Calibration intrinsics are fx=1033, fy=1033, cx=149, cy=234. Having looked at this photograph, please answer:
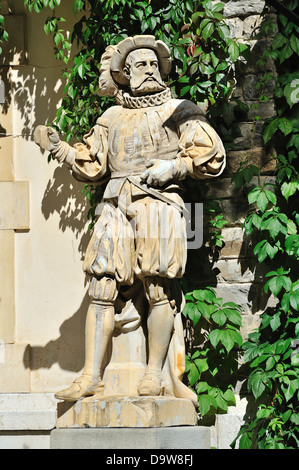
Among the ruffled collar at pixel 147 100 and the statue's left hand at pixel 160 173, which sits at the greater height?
the ruffled collar at pixel 147 100

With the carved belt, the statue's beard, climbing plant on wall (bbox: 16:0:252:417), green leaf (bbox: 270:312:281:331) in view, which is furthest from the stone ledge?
the statue's beard

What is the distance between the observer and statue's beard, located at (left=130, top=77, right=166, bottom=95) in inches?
199

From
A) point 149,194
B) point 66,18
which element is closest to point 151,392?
point 149,194

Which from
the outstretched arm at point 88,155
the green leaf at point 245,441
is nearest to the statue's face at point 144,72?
the outstretched arm at point 88,155

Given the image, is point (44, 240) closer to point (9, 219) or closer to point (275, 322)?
point (9, 219)

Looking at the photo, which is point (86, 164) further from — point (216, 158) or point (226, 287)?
point (226, 287)

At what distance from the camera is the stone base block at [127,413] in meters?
4.61

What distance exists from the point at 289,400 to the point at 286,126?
150 centimetres

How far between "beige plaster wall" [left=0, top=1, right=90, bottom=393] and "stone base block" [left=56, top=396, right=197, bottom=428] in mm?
1286

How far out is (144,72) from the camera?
5.06 meters

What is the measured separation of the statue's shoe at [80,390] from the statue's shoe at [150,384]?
216 millimetres

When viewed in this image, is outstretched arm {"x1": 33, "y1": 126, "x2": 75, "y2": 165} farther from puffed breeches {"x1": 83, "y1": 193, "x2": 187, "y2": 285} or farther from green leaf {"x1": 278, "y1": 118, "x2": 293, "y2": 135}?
green leaf {"x1": 278, "y1": 118, "x2": 293, "y2": 135}

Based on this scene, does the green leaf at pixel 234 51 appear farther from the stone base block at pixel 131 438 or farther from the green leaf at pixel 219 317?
the stone base block at pixel 131 438

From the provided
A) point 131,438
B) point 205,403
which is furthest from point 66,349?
point 131,438
